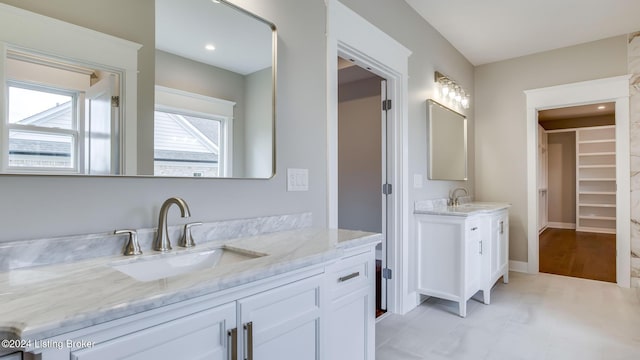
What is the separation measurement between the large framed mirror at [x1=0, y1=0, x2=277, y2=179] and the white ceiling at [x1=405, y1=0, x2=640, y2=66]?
2.03m

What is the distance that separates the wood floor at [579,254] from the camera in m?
4.12

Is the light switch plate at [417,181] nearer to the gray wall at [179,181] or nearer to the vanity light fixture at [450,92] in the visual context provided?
the vanity light fixture at [450,92]

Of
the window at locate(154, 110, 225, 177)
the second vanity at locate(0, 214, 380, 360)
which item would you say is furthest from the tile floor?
the window at locate(154, 110, 225, 177)

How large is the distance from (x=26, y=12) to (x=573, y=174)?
923 cm

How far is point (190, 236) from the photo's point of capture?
1.33 meters

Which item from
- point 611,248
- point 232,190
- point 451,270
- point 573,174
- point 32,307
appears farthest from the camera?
point 573,174

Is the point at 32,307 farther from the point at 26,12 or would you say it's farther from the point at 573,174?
the point at 573,174

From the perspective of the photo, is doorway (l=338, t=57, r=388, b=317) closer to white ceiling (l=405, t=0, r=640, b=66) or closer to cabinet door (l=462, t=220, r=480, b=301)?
white ceiling (l=405, t=0, r=640, b=66)

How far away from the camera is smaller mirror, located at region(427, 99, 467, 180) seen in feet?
10.8

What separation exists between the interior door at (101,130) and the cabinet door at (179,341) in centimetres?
63

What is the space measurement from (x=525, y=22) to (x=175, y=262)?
3778 millimetres

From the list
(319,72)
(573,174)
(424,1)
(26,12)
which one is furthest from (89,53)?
(573,174)

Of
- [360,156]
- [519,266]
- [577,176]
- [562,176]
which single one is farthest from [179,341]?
[562,176]

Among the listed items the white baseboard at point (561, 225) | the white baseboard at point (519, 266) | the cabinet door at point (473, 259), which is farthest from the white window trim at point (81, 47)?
the white baseboard at point (561, 225)
